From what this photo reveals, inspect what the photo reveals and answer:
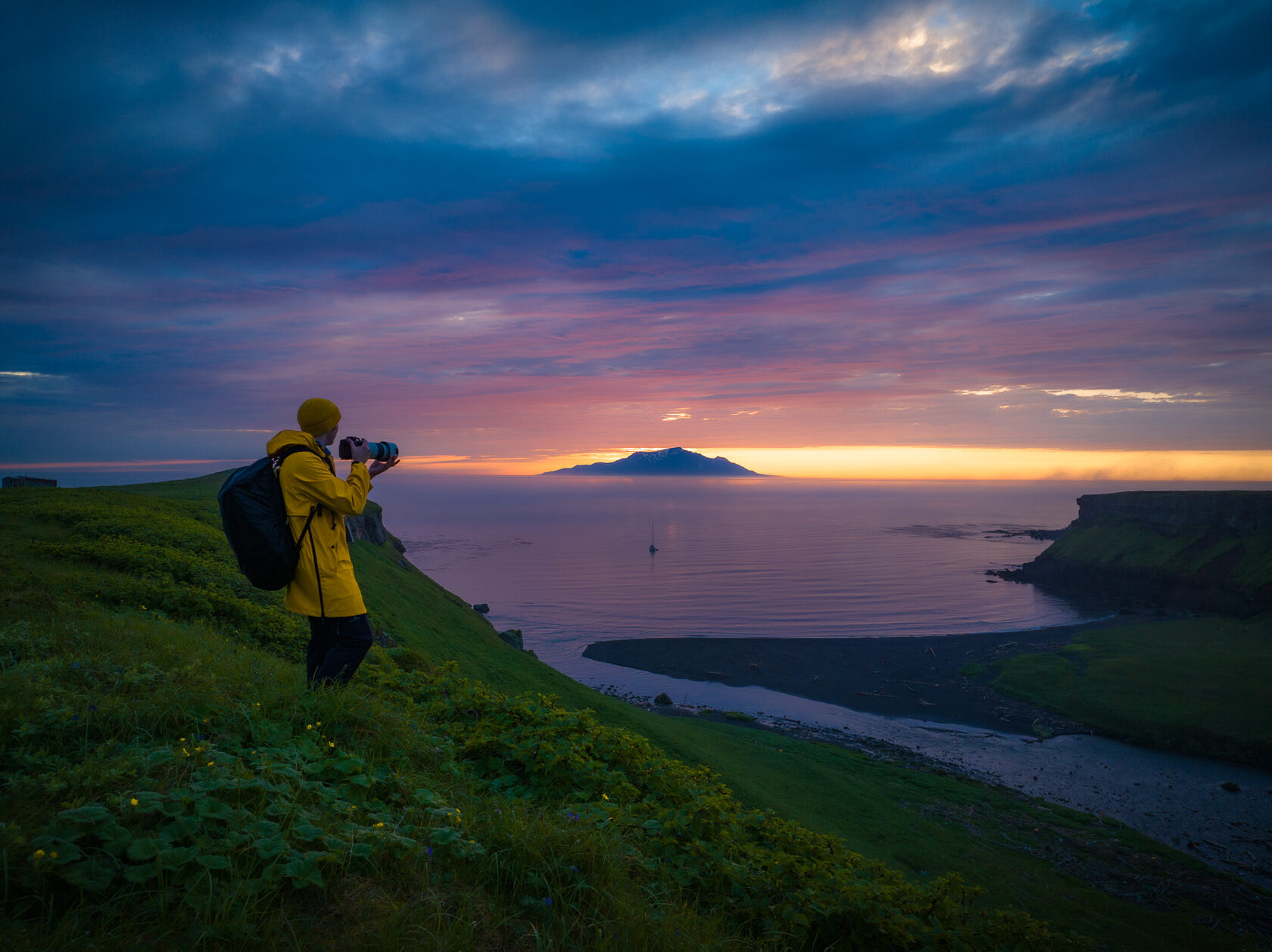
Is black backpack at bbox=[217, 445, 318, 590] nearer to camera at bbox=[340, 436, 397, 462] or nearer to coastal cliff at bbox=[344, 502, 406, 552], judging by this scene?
camera at bbox=[340, 436, 397, 462]

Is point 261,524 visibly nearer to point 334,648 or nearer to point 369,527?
point 334,648

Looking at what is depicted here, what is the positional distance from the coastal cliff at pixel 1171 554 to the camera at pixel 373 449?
233 ft

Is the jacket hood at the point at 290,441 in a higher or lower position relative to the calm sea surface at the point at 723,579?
higher

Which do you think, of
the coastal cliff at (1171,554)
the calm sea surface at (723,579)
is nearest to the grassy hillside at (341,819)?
the calm sea surface at (723,579)

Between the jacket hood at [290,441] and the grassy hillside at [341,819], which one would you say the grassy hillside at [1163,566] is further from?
the jacket hood at [290,441]

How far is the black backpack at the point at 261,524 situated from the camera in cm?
466

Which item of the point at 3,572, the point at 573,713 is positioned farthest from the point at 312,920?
the point at 3,572

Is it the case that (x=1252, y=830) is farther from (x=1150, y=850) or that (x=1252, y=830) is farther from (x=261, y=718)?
(x=261, y=718)

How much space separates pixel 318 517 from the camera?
16.5 ft

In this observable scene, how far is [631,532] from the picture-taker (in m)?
130

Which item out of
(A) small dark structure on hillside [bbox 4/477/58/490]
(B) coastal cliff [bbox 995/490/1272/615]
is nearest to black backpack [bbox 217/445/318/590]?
(A) small dark structure on hillside [bbox 4/477/58/490]

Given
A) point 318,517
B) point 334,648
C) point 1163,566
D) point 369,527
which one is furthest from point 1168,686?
point 369,527

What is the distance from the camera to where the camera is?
17.4 ft

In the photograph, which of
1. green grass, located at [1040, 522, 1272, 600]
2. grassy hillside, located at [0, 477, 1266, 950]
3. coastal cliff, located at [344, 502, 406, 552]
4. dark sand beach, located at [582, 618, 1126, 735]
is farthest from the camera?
green grass, located at [1040, 522, 1272, 600]
